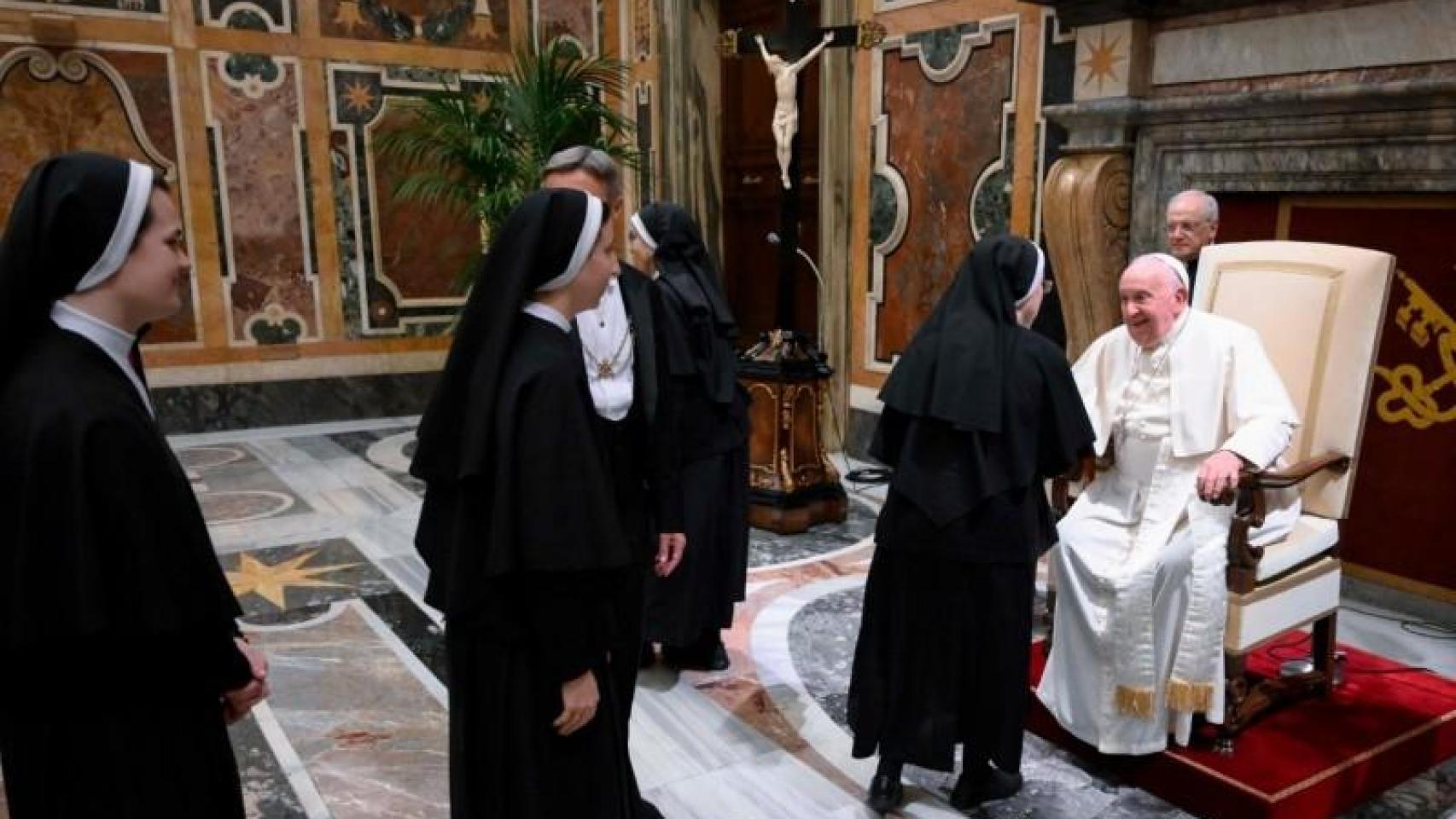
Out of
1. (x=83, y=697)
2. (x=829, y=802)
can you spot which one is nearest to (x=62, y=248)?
(x=83, y=697)

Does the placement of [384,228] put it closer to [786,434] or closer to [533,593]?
[786,434]

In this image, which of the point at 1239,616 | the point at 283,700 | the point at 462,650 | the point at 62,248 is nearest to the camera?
the point at 62,248

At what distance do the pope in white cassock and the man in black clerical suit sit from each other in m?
1.15

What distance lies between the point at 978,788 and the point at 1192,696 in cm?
61

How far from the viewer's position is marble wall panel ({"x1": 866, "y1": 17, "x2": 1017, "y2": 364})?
17.0 ft

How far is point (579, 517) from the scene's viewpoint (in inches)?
61.5

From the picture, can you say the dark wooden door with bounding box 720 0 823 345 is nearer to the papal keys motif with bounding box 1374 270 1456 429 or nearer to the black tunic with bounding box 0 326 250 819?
the papal keys motif with bounding box 1374 270 1456 429

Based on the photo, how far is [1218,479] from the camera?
8.61ft

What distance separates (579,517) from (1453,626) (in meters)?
3.64

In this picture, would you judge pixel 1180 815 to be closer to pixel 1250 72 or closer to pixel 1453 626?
pixel 1453 626

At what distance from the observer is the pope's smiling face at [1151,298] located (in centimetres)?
284

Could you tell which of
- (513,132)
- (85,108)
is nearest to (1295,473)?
(513,132)

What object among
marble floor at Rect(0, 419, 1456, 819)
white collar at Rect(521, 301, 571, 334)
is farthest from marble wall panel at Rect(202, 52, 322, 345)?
white collar at Rect(521, 301, 571, 334)

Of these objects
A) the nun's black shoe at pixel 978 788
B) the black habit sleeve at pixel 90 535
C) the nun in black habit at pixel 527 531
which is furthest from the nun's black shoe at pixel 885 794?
the black habit sleeve at pixel 90 535
